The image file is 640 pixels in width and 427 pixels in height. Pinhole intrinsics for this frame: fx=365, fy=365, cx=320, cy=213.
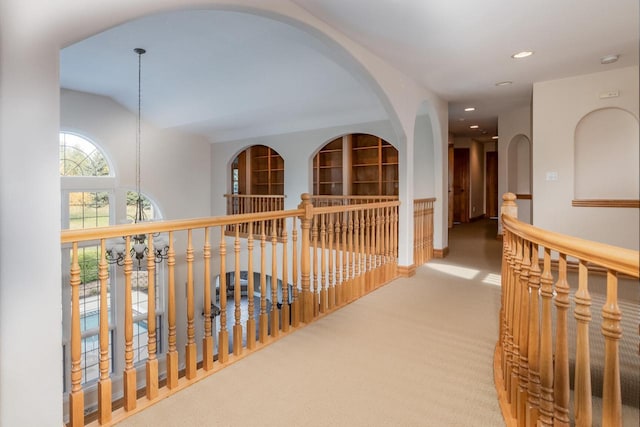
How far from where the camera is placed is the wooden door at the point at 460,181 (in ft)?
31.7

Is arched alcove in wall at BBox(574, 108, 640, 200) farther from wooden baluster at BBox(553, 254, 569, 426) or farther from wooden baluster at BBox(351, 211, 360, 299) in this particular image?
wooden baluster at BBox(553, 254, 569, 426)

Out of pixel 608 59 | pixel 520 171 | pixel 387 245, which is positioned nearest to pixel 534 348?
pixel 387 245

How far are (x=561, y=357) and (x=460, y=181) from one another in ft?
30.1

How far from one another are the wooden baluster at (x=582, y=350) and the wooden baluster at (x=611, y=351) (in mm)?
71

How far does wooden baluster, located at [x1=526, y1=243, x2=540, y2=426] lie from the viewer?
1332mm

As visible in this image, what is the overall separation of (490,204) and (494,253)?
625cm

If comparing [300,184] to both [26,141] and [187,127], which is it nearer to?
[187,127]

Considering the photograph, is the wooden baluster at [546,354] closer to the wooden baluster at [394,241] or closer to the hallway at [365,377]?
the hallway at [365,377]

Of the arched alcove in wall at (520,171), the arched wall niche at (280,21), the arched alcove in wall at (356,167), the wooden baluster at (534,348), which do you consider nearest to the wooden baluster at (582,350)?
the wooden baluster at (534,348)

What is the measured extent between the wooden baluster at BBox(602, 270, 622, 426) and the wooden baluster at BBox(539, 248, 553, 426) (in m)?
0.28

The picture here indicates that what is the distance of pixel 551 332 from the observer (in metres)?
1.23

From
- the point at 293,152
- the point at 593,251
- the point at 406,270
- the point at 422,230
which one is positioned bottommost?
the point at 406,270

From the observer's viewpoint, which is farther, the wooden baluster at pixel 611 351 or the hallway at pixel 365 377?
the hallway at pixel 365 377

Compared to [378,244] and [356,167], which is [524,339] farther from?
[356,167]
